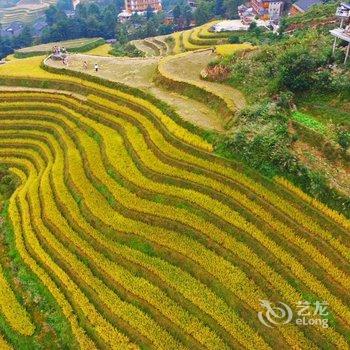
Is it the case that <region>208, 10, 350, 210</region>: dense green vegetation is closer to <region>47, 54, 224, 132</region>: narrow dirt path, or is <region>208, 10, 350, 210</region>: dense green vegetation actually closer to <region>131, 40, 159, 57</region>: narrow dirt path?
<region>47, 54, 224, 132</region>: narrow dirt path

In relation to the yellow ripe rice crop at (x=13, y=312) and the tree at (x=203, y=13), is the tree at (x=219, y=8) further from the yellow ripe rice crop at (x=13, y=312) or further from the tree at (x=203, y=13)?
the yellow ripe rice crop at (x=13, y=312)

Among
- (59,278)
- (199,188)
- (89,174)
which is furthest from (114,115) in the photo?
(59,278)

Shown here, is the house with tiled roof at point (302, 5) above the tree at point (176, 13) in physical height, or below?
above

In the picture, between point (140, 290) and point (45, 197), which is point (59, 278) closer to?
point (140, 290)

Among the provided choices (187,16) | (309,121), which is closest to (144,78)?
(309,121)

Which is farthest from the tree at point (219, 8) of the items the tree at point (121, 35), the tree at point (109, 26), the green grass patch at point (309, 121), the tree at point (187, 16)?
the green grass patch at point (309, 121)

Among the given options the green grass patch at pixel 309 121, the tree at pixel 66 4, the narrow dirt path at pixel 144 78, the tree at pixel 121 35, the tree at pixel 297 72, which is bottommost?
the tree at pixel 66 4

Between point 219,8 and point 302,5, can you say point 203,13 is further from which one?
point 302,5

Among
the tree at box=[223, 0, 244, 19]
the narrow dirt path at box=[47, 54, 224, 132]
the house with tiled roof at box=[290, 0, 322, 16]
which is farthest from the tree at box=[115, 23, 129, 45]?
the narrow dirt path at box=[47, 54, 224, 132]
